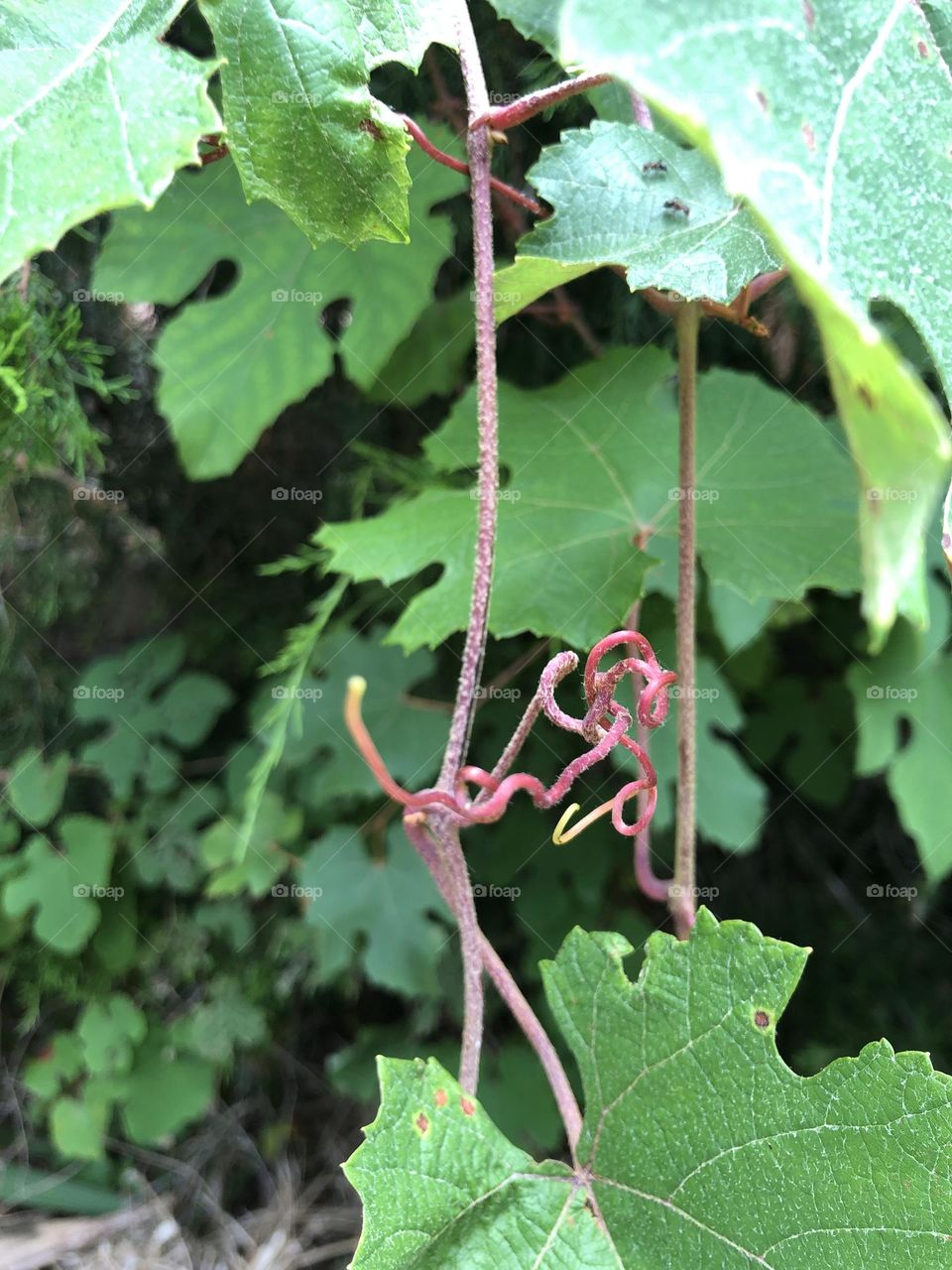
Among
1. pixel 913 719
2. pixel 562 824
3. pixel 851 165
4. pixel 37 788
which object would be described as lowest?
pixel 913 719

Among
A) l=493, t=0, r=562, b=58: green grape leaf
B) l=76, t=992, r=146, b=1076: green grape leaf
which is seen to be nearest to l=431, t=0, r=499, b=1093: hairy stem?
l=493, t=0, r=562, b=58: green grape leaf

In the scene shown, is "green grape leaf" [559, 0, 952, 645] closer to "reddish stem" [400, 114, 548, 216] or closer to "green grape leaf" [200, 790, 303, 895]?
"reddish stem" [400, 114, 548, 216]

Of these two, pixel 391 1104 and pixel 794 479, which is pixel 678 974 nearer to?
pixel 391 1104

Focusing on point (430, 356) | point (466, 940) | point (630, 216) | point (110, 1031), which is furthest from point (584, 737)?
point (110, 1031)

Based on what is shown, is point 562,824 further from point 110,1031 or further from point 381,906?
point 110,1031

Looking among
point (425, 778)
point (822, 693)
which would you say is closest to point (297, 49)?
point (425, 778)
